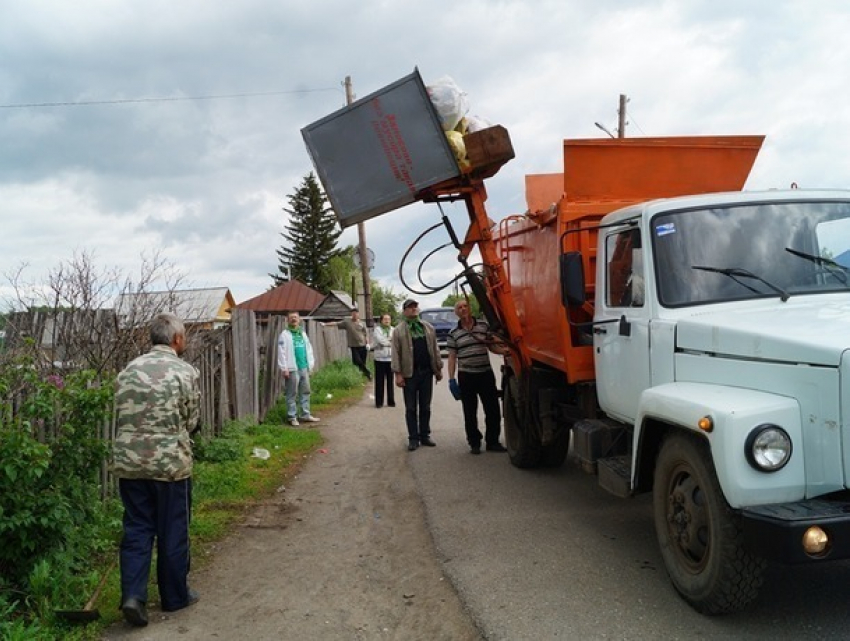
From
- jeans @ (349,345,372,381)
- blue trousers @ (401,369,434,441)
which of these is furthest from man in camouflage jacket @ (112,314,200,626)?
jeans @ (349,345,372,381)

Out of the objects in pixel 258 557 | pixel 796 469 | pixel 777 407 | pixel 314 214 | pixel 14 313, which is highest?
pixel 314 214

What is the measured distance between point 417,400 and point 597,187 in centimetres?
440

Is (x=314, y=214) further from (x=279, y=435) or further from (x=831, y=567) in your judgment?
(x=831, y=567)

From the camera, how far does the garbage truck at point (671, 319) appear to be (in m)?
3.36

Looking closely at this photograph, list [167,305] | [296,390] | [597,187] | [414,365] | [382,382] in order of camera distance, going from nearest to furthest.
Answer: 1. [597,187]
2. [167,305]
3. [414,365]
4. [296,390]
5. [382,382]

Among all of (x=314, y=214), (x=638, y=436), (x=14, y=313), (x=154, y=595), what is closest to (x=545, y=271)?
(x=638, y=436)

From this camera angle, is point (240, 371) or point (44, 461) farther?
point (240, 371)

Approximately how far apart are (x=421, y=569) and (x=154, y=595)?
176 centimetres

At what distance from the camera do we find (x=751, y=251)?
4.45 m

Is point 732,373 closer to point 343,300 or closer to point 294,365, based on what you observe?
point 294,365

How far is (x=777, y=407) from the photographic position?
3.41 m

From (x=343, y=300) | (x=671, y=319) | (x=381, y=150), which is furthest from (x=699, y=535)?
(x=343, y=300)

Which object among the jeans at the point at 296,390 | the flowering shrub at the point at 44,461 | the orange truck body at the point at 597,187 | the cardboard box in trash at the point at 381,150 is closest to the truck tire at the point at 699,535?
the orange truck body at the point at 597,187

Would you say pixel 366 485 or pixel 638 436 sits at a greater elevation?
pixel 638 436
